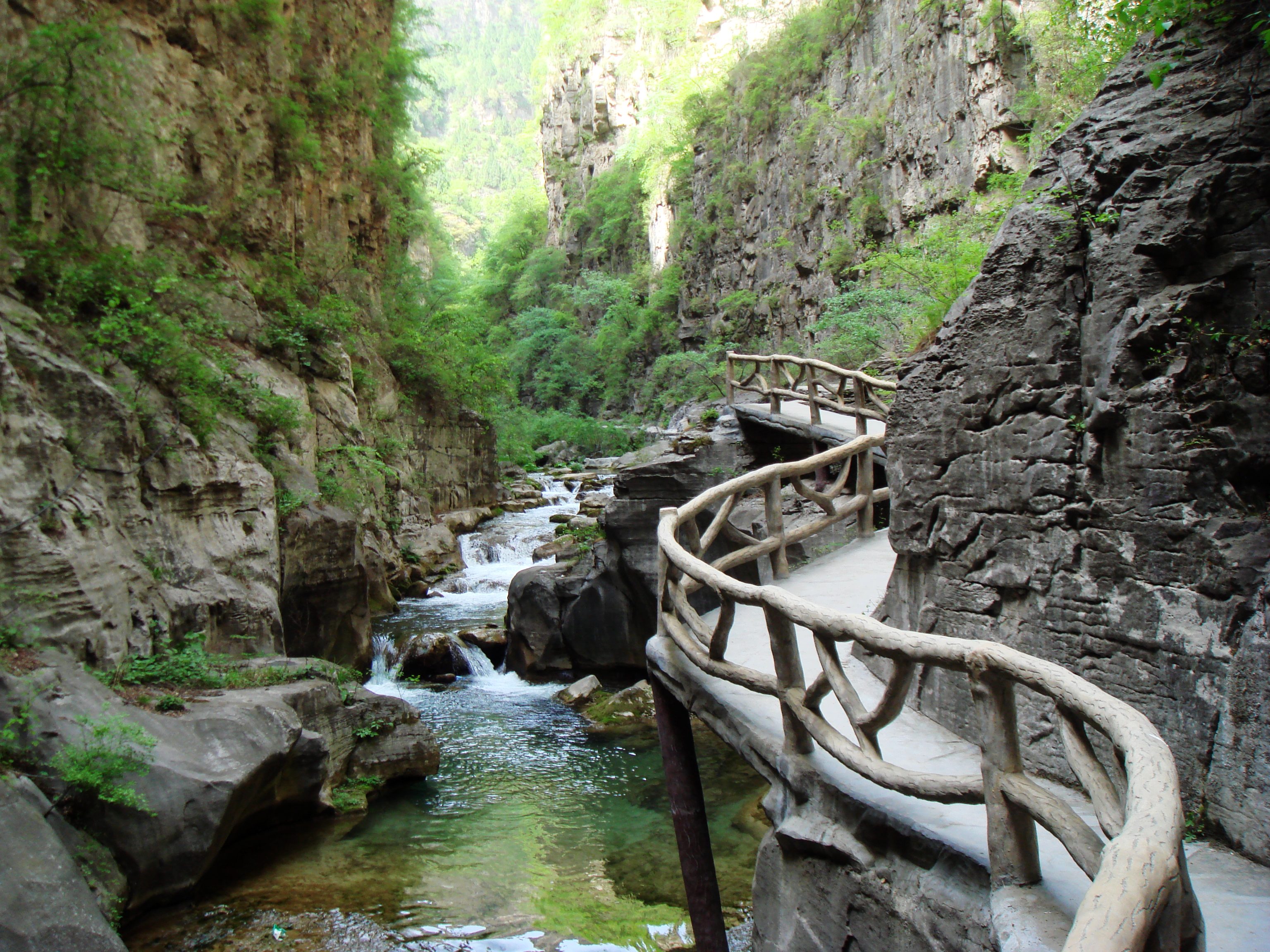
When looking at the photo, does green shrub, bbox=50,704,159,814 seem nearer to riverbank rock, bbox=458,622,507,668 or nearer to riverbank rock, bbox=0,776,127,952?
riverbank rock, bbox=0,776,127,952

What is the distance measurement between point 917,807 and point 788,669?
31.3 inches

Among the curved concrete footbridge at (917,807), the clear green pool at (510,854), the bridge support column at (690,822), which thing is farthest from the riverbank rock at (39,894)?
the curved concrete footbridge at (917,807)

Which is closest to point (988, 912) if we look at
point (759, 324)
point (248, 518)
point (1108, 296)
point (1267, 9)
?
point (1108, 296)

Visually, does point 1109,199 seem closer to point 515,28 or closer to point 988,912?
point 988,912

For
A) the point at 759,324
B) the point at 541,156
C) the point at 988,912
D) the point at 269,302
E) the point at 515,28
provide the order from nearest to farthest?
the point at 988,912, the point at 269,302, the point at 759,324, the point at 541,156, the point at 515,28

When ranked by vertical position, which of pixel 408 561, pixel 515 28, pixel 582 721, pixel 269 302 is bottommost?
pixel 582 721

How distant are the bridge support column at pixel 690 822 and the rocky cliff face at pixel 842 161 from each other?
15.0m

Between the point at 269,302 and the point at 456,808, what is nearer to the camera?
the point at 456,808

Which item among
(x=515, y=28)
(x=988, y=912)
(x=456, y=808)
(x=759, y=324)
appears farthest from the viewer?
(x=515, y=28)

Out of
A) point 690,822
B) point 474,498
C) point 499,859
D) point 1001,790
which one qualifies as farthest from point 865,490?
point 474,498

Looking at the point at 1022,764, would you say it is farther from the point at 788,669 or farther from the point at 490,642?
the point at 490,642

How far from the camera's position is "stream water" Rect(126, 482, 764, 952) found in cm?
520

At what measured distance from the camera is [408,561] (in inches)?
623

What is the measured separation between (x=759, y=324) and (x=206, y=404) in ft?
67.3
